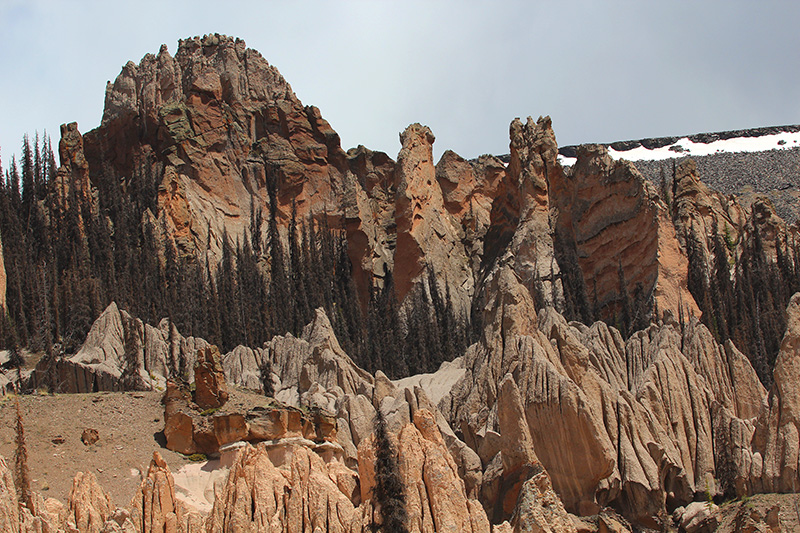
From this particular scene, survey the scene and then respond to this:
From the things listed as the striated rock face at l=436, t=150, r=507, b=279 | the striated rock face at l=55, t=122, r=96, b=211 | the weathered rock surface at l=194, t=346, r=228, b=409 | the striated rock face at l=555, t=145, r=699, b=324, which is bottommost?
the weathered rock surface at l=194, t=346, r=228, b=409

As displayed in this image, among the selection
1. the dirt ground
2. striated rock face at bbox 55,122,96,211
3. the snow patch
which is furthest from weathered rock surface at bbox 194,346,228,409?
the snow patch

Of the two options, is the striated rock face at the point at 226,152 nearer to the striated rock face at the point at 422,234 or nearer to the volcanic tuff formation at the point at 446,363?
the volcanic tuff formation at the point at 446,363

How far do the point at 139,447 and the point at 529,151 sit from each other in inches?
1811

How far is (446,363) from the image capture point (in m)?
58.6

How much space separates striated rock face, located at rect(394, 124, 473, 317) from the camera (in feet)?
245

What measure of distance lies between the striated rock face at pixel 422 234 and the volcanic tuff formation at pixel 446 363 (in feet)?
0.68

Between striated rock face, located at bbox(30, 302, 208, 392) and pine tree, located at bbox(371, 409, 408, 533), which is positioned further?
striated rock face, located at bbox(30, 302, 208, 392)

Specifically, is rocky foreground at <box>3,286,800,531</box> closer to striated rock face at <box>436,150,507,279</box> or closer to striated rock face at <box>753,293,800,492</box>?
striated rock face at <box>753,293,800,492</box>

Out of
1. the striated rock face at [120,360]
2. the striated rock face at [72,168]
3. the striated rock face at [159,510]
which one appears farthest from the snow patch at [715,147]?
the striated rock face at [159,510]

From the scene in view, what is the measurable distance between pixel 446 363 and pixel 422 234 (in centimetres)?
1856

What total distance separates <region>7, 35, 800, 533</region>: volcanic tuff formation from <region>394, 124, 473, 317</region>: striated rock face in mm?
207

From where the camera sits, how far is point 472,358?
45.7m

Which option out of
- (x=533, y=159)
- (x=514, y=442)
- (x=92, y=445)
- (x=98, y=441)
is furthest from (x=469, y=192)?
(x=92, y=445)

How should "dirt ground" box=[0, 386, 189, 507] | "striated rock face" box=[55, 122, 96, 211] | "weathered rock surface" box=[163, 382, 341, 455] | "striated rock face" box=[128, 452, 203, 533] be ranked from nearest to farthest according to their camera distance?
"striated rock face" box=[128, 452, 203, 533] → "dirt ground" box=[0, 386, 189, 507] → "weathered rock surface" box=[163, 382, 341, 455] → "striated rock face" box=[55, 122, 96, 211]
